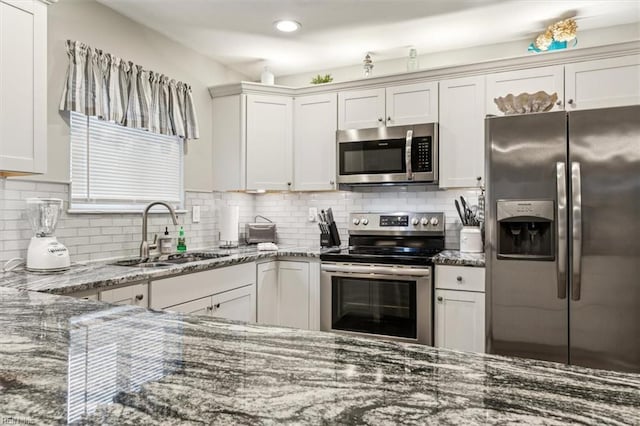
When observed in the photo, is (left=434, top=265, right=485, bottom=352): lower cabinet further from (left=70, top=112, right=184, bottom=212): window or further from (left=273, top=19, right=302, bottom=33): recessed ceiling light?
(left=70, top=112, right=184, bottom=212): window

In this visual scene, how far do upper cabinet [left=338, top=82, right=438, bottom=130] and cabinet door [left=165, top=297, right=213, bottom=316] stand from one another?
1.78 meters

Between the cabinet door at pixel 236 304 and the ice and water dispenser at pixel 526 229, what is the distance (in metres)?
1.68

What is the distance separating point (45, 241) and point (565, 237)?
2.66 m

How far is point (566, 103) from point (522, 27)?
25.5 inches

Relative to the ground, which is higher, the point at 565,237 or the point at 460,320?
the point at 565,237

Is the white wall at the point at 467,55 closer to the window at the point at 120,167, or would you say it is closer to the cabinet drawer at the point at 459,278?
the window at the point at 120,167

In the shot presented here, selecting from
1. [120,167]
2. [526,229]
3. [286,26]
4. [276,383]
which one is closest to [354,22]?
[286,26]

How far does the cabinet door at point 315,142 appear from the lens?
3.56 m

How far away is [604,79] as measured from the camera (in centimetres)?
280

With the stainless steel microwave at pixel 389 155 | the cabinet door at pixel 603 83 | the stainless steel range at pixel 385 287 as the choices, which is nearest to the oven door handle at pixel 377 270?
the stainless steel range at pixel 385 287

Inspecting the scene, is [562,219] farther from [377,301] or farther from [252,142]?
[252,142]

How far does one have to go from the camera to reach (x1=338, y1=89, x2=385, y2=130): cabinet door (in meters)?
3.40

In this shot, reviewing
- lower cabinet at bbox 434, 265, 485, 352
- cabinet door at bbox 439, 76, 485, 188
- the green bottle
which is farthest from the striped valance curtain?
lower cabinet at bbox 434, 265, 485, 352

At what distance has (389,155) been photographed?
329 centimetres
